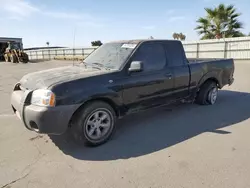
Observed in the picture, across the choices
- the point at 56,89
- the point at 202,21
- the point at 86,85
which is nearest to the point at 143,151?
the point at 86,85

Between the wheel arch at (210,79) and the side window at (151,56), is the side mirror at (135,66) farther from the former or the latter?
the wheel arch at (210,79)

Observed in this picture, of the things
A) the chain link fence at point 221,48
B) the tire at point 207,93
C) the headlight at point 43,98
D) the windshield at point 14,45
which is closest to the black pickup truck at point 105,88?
the headlight at point 43,98

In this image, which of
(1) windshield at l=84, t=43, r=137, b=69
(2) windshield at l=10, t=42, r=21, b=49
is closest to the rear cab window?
(1) windshield at l=84, t=43, r=137, b=69

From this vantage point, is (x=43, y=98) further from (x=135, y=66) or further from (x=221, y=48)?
(x=221, y=48)

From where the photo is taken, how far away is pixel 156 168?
3006 millimetres

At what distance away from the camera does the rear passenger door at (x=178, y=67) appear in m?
4.86

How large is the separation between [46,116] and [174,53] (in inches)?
122

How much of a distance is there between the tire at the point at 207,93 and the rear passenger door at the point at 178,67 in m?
0.79

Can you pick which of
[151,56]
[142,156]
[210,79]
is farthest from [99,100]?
[210,79]

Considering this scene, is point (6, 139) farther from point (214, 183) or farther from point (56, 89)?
point (214, 183)

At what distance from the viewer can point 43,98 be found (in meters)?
3.26

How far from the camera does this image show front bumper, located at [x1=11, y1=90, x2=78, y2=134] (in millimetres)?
3207

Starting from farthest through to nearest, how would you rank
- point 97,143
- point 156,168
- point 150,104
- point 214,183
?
point 150,104 < point 97,143 < point 156,168 < point 214,183

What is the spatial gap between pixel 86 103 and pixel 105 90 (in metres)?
0.38
